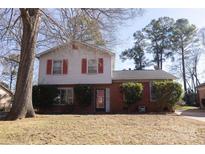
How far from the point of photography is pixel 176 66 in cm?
4150

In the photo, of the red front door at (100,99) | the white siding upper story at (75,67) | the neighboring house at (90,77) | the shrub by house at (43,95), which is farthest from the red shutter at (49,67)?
the red front door at (100,99)

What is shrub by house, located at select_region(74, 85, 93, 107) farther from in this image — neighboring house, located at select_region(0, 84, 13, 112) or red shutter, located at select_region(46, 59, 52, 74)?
neighboring house, located at select_region(0, 84, 13, 112)

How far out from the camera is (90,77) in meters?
21.5

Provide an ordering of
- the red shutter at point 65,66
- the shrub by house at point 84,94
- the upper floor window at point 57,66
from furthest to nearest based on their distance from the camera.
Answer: the upper floor window at point 57,66, the red shutter at point 65,66, the shrub by house at point 84,94

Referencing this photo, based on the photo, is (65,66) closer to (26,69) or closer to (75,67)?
(75,67)

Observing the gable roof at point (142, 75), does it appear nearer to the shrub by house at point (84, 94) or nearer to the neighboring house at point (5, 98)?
the shrub by house at point (84, 94)

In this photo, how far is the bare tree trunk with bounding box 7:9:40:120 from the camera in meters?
12.1

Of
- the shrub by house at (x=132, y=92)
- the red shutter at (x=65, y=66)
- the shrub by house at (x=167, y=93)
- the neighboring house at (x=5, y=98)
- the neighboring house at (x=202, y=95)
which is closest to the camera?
the shrub by house at (x=167, y=93)

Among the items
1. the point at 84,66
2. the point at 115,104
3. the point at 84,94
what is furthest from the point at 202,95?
the point at 84,94

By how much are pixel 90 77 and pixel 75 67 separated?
1.54 metres

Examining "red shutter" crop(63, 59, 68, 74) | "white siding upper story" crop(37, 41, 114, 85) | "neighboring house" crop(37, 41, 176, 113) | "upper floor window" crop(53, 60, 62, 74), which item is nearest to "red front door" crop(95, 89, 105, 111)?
"neighboring house" crop(37, 41, 176, 113)

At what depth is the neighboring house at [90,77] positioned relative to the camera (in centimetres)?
2112

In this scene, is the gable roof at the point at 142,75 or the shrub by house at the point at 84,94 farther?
the gable roof at the point at 142,75

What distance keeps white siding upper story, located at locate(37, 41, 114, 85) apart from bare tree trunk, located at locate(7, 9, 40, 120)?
321 inches
